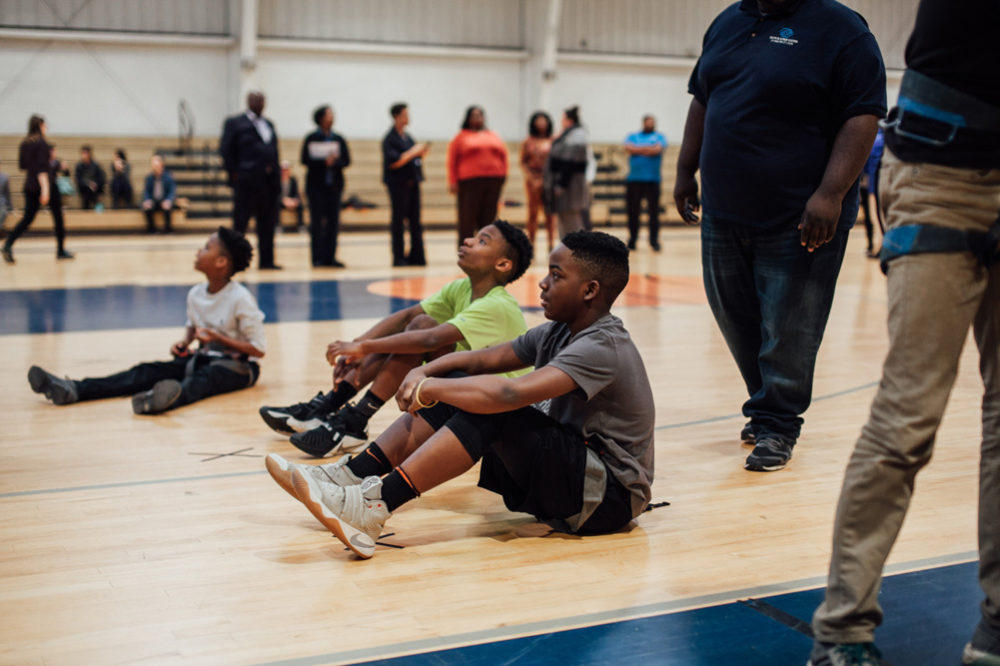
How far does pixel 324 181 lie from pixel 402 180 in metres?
0.79

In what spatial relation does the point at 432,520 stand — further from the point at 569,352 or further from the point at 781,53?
the point at 781,53

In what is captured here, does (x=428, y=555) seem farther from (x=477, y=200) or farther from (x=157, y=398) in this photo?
(x=477, y=200)

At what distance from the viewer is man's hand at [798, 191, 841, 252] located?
3.38 metres

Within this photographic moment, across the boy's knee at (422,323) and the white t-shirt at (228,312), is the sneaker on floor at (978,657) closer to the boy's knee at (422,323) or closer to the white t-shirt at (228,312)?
the boy's knee at (422,323)

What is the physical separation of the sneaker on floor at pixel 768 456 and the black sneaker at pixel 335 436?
1.33m

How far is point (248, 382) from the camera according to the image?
498cm

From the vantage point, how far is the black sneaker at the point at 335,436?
143 inches

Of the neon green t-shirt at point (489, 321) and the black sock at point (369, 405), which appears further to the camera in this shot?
the black sock at point (369, 405)

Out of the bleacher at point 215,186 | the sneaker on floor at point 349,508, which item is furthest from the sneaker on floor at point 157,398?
the bleacher at point 215,186

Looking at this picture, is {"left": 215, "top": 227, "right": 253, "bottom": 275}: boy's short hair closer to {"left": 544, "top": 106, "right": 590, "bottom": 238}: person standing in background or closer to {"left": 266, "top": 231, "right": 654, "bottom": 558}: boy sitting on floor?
{"left": 266, "top": 231, "right": 654, "bottom": 558}: boy sitting on floor

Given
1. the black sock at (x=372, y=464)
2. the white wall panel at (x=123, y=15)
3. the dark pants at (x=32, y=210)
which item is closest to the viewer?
the black sock at (x=372, y=464)

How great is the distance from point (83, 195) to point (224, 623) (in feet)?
50.3

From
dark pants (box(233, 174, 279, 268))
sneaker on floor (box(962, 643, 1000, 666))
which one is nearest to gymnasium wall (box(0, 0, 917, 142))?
dark pants (box(233, 174, 279, 268))

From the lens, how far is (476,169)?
10672 mm
